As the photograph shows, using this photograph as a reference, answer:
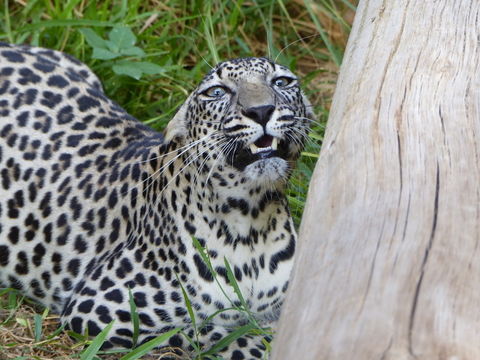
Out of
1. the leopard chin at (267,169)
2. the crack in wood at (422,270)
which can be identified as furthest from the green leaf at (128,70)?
the crack in wood at (422,270)

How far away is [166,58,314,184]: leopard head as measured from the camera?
489cm

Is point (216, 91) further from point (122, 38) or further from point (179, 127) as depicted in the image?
point (122, 38)

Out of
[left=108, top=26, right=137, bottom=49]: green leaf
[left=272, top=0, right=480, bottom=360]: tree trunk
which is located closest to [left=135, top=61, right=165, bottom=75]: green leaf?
[left=108, top=26, right=137, bottom=49]: green leaf

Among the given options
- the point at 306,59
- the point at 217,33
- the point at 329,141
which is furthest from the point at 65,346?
the point at 306,59

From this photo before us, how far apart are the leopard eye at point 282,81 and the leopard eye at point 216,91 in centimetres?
25

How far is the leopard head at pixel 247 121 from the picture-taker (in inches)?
193

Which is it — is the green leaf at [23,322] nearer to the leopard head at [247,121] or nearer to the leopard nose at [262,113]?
the leopard head at [247,121]

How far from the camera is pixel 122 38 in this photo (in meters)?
7.19

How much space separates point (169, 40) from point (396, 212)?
15.8 feet

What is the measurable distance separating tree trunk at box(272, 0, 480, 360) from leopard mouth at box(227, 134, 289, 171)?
1.85 ft

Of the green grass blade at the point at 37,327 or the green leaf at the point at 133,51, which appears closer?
the green grass blade at the point at 37,327

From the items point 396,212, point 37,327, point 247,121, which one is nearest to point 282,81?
point 247,121

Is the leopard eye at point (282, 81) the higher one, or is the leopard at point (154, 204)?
the leopard eye at point (282, 81)

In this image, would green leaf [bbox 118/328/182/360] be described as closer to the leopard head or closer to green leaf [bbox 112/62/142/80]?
the leopard head
